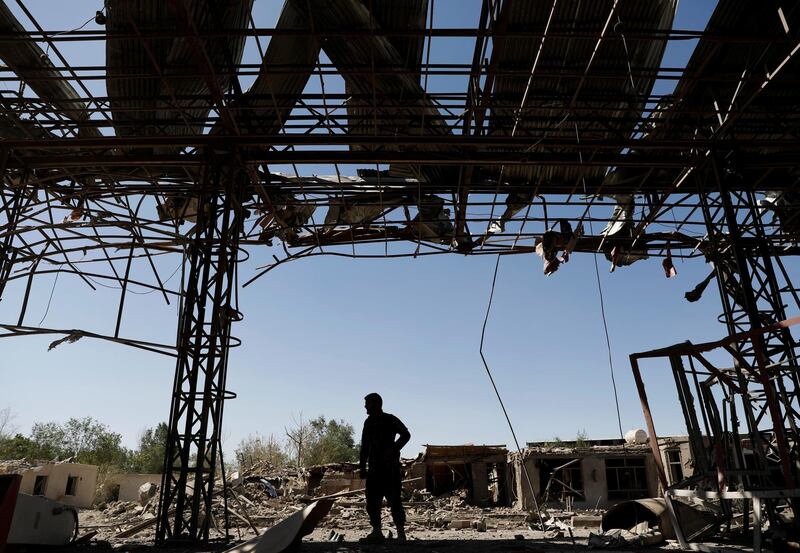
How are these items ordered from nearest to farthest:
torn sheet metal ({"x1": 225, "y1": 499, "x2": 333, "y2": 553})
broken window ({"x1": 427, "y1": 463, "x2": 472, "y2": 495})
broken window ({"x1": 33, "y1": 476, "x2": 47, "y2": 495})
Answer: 1. torn sheet metal ({"x1": 225, "y1": 499, "x2": 333, "y2": 553})
2. broken window ({"x1": 33, "y1": 476, "x2": 47, "y2": 495})
3. broken window ({"x1": 427, "y1": 463, "x2": 472, "y2": 495})

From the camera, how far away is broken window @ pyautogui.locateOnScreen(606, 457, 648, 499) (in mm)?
25984

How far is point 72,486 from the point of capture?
94.1ft

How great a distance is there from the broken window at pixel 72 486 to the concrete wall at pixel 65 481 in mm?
76

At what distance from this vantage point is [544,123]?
36.4 feet

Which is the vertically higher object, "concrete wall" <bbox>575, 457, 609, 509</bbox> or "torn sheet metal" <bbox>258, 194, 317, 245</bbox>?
"torn sheet metal" <bbox>258, 194, 317, 245</bbox>

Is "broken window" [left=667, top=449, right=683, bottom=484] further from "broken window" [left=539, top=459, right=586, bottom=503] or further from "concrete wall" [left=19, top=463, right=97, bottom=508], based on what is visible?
"concrete wall" [left=19, top=463, right=97, bottom=508]

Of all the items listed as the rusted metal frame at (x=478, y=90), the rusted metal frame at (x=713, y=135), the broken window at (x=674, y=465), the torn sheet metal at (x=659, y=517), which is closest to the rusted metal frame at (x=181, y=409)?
the rusted metal frame at (x=478, y=90)

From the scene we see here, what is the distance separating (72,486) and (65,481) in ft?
1.96

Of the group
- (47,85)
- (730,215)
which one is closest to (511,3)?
(730,215)

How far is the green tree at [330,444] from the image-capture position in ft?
138

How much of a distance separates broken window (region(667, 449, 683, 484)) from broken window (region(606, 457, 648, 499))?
1162 millimetres

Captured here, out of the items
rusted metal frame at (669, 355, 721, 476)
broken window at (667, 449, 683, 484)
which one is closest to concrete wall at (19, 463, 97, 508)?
rusted metal frame at (669, 355, 721, 476)

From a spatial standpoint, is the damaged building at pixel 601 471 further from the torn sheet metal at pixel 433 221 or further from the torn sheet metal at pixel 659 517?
the torn sheet metal at pixel 659 517

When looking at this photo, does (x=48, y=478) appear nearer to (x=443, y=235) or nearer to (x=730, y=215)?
(x=443, y=235)
